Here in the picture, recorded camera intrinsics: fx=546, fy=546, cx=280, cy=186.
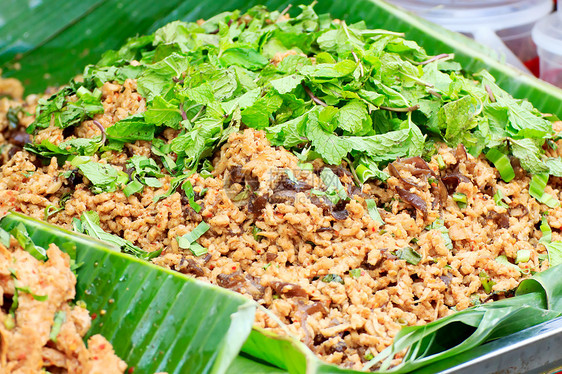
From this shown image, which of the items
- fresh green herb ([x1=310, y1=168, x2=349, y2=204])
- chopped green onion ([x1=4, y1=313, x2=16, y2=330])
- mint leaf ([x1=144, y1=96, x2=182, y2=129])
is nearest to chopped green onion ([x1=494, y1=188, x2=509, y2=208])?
fresh green herb ([x1=310, y1=168, x2=349, y2=204])

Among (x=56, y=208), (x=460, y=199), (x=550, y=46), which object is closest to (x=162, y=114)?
(x=56, y=208)

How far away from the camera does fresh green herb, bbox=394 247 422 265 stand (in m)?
1.91

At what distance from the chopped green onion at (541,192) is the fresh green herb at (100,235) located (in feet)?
5.14

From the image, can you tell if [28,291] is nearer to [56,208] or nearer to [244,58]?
[56,208]

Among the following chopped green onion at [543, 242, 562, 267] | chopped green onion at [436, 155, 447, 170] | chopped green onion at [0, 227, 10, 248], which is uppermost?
chopped green onion at [0, 227, 10, 248]

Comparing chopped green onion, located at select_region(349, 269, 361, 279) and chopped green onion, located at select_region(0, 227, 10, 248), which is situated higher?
chopped green onion, located at select_region(0, 227, 10, 248)

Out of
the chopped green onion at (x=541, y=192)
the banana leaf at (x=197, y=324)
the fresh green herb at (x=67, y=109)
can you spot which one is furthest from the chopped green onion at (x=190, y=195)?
the chopped green onion at (x=541, y=192)

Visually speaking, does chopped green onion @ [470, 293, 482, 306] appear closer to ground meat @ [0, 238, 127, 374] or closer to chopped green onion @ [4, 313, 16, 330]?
ground meat @ [0, 238, 127, 374]

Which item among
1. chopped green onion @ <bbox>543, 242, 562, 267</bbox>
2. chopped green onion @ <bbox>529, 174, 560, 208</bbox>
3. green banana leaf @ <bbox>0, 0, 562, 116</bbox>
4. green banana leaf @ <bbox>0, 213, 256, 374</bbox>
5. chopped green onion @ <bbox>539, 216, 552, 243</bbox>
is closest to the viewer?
green banana leaf @ <bbox>0, 213, 256, 374</bbox>

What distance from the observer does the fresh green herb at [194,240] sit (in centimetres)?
192

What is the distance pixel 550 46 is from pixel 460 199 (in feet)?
5.67

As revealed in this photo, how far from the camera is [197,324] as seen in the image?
1.62 m

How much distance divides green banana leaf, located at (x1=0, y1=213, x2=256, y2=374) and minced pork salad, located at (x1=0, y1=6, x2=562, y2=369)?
171 mm

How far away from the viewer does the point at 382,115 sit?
2330 millimetres
